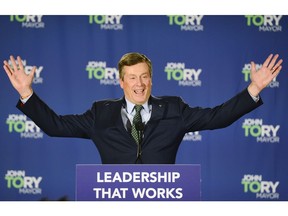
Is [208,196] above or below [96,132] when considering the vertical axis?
below

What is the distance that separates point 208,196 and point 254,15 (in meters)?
1.81

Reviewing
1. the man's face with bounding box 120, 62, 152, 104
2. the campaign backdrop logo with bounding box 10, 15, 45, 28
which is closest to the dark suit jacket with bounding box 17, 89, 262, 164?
the man's face with bounding box 120, 62, 152, 104

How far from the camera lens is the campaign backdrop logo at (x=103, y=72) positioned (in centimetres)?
450

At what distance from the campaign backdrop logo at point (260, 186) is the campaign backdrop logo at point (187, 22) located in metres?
1.53

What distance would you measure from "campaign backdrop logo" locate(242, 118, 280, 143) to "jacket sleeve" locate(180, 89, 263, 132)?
3.95ft

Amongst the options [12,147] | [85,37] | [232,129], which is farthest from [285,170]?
[12,147]

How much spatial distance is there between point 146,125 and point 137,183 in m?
1.25

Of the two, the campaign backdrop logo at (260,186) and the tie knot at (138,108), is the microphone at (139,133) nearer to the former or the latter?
the tie knot at (138,108)

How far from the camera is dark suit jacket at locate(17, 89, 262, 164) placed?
3.28 metres

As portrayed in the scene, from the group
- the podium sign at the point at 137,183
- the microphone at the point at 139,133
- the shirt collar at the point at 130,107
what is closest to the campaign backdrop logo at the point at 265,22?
the shirt collar at the point at 130,107

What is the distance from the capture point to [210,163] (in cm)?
451

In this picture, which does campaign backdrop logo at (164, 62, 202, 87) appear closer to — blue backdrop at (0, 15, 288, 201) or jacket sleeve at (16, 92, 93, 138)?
blue backdrop at (0, 15, 288, 201)

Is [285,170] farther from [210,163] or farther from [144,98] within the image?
[144,98]

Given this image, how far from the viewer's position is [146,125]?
342 cm
